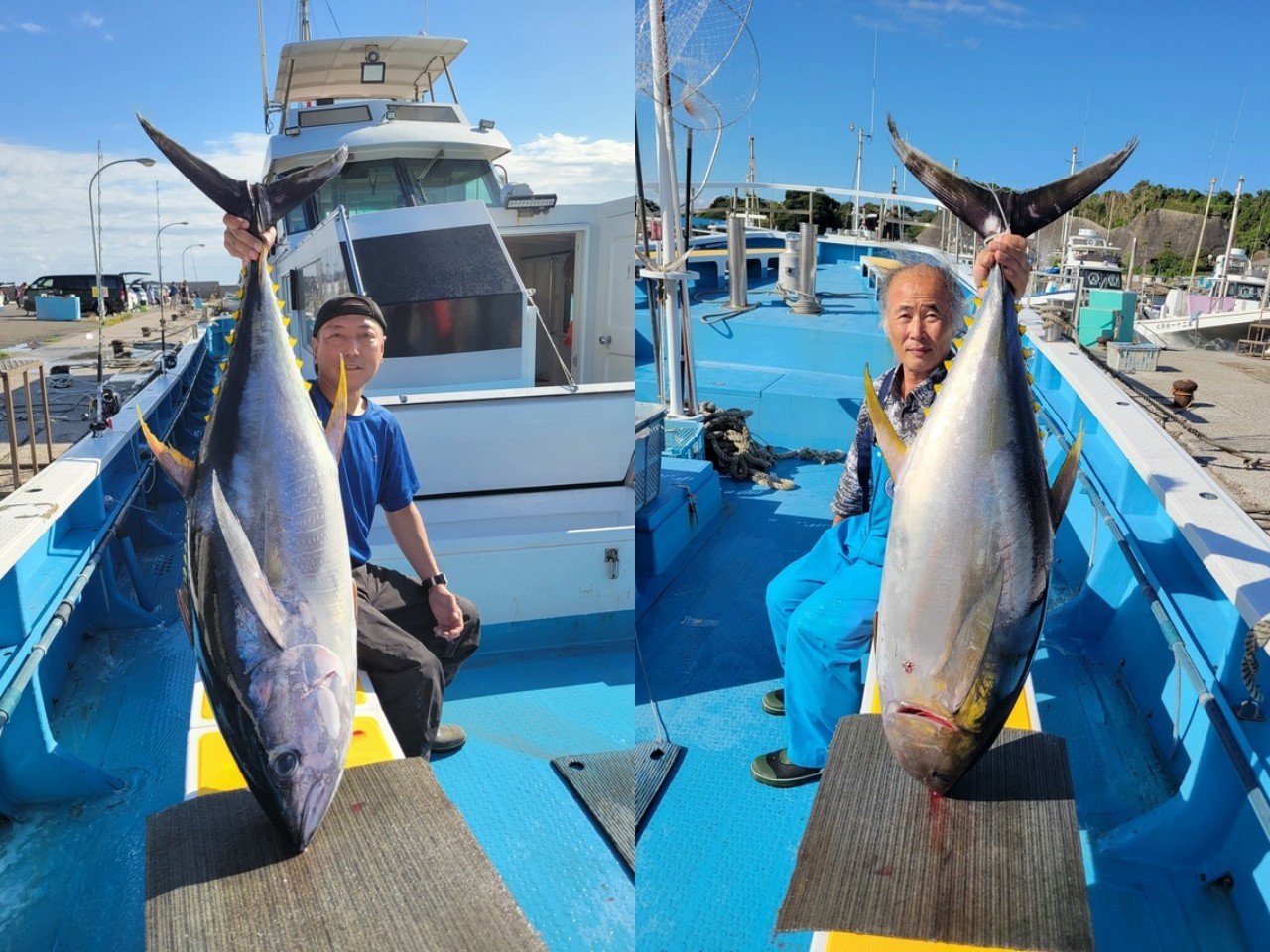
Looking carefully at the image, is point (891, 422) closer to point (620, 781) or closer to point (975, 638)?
point (975, 638)

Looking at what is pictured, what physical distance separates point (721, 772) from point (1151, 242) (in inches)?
1849

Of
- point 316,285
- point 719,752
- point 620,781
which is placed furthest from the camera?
point 316,285

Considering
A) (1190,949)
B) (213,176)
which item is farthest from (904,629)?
(213,176)

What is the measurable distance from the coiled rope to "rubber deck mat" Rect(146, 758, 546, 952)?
267 centimetres

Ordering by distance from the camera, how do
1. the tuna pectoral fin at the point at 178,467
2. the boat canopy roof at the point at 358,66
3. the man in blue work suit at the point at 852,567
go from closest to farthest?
the tuna pectoral fin at the point at 178,467
the man in blue work suit at the point at 852,567
the boat canopy roof at the point at 358,66

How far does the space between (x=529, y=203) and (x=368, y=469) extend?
253cm

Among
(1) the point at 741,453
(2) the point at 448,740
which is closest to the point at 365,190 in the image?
(1) the point at 741,453

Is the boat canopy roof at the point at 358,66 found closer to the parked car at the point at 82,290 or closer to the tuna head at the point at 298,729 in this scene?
the tuna head at the point at 298,729

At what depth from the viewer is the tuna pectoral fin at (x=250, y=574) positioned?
44.4 inches

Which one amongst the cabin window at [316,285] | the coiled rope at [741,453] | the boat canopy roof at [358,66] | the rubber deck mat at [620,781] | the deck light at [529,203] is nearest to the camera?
the rubber deck mat at [620,781]

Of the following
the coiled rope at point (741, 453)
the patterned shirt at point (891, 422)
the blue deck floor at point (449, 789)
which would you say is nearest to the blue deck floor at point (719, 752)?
the blue deck floor at point (449, 789)

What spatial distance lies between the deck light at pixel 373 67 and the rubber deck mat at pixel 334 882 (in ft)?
14.4

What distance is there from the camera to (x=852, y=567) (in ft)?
6.20

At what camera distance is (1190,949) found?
1549 mm
